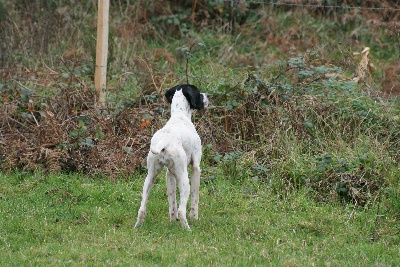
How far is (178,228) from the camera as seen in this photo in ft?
23.2

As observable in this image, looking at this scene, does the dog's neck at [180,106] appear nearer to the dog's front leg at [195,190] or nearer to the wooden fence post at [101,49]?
the dog's front leg at [195,190]

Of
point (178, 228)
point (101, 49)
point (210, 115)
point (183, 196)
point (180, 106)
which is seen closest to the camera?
point (183, 196)

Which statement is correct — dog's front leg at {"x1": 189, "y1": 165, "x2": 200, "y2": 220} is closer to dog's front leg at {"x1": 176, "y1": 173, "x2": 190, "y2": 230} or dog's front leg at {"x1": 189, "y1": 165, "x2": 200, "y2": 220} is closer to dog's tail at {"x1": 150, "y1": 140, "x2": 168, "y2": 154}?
dog's front leg at {"x1": 176, "y1": 173, "x2": 190, "y2": 230}

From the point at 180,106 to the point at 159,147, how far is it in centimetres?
98

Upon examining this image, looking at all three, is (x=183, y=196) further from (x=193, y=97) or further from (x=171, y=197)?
(x=193, y=97)

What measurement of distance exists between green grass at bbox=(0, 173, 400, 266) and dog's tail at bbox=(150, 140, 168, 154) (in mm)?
777

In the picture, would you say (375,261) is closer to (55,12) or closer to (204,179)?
(204,179)

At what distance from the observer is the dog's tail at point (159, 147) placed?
22.3 feet

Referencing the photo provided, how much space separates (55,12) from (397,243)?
29.0 ft

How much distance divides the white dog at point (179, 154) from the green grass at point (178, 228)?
0.21 metres

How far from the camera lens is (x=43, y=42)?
1304 centimetres

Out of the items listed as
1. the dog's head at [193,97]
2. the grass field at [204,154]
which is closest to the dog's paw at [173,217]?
the grass field at [204,154]

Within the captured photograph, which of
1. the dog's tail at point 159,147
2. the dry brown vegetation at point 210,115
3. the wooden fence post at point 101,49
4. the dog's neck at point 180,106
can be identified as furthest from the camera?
the wooden fence post at point 101,49

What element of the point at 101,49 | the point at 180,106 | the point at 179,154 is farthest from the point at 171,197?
the point at 101,49
